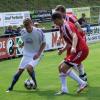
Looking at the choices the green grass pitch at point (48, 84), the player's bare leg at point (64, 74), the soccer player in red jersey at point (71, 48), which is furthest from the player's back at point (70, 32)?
the green grass pitch at point (48, 84)

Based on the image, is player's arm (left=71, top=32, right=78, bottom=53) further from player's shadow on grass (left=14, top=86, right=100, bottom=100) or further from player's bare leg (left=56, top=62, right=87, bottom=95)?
player's shadow on grass (left=14, top=86, right=100, bottom=100)

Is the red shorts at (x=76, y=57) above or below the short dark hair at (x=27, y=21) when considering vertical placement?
below

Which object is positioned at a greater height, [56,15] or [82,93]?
[56,15]

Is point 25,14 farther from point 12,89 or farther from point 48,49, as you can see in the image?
point 12,89

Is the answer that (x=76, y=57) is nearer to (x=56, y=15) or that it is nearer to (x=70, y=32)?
(x=70, y=32)

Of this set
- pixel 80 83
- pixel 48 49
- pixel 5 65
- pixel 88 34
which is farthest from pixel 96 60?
pixel 88 34

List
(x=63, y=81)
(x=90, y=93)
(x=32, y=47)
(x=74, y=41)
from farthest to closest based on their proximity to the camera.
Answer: (x=32, y=47), (x=90, y=93), (x=63, y=81), (x=74, y=41)

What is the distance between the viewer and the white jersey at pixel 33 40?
11844mm

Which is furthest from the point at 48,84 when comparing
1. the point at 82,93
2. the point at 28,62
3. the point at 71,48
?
the point at 71,48

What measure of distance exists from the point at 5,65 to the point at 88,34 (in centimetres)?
1148

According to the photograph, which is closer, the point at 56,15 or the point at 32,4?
the point at 56,15

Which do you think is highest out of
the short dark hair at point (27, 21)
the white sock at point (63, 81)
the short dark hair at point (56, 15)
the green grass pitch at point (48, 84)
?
the short dark hair at point (56, 15)

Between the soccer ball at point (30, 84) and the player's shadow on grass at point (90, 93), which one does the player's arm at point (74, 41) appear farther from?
the soccer ball at point (30, 84)

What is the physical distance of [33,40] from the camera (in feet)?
38.9
